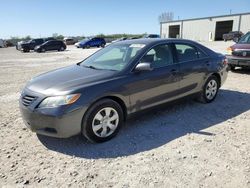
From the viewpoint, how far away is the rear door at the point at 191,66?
5.15 meters

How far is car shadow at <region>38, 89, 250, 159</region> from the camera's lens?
3.84 metres

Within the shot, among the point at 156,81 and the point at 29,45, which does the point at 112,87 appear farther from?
the point at 29,45

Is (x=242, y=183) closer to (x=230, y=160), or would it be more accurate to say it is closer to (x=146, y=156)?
(x=230, y=160)

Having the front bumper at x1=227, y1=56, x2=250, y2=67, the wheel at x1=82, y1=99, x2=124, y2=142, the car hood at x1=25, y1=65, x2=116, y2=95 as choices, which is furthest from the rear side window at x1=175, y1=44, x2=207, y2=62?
the front bumper at x1=227, y1=56, x2=250, y2=67

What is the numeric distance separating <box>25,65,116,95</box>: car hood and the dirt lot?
881 mm

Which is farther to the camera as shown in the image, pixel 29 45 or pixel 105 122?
pixel 29 45

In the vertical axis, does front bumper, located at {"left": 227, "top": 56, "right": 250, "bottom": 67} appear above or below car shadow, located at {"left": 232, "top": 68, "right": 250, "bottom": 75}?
above

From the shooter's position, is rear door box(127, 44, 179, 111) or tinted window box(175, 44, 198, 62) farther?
tinted window box(175, 44, 198, 62)

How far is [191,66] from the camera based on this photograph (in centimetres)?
529

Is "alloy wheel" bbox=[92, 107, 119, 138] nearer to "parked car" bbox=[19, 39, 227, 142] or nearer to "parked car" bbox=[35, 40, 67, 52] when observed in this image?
"parked car" bbox=[19, 39, 227, 142]

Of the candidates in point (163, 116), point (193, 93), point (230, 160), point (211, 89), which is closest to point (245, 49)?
point (211, 89)

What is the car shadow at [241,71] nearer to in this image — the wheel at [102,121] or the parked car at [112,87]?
the parked car at [112,87]

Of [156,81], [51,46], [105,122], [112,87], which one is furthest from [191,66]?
[51,46]

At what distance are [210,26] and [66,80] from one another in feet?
174
